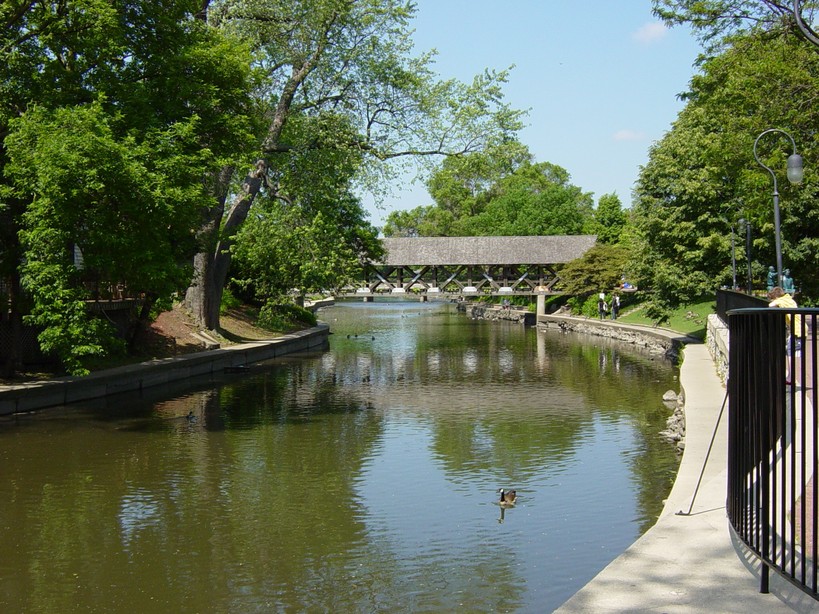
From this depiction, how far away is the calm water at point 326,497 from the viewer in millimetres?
8648

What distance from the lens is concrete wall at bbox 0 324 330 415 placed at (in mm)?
18625

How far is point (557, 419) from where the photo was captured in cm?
1839

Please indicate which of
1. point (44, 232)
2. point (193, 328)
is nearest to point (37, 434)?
point (44, 232)

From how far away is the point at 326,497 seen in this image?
1207 cm

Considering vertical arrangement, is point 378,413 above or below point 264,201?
below

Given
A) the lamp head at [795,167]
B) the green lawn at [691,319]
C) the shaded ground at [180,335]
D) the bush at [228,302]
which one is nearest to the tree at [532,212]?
the green lawn at [691,319]

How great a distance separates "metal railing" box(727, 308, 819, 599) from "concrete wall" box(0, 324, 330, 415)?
15.2 meters

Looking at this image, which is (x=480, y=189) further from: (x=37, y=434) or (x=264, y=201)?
(x=37, y=434)

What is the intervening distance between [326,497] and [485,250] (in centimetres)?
6235

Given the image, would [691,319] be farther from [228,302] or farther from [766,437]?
[766,437]

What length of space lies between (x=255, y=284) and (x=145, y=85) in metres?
20.4

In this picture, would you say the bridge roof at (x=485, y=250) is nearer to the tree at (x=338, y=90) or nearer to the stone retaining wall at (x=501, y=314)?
the stone retaining wall at (x=501, y=314)

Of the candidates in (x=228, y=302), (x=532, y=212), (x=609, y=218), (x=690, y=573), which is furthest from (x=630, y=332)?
(x=532, y=212)

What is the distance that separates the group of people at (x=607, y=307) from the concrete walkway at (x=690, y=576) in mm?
40485
